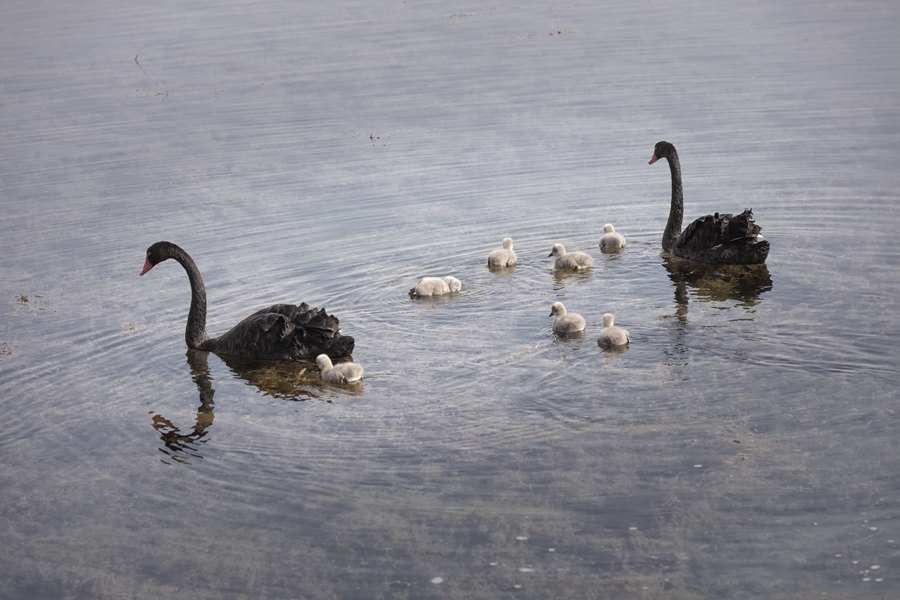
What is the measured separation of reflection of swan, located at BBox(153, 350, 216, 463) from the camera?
738cm

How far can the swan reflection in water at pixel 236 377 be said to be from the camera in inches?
295

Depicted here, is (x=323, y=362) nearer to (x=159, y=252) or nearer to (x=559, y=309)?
(x=559, y=309)

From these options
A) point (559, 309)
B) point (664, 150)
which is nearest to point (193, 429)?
point (559, 309)

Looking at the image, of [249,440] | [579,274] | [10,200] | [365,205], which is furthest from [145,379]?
[10,200]

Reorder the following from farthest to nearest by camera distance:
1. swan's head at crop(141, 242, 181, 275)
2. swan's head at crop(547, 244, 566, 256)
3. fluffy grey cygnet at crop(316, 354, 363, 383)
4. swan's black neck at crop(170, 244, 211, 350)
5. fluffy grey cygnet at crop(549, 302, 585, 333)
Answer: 1. swan's head at crop(547, 244, 566, 256)
2. swan's head at crop(141, 242, 181, 275)
3. swan's black neck at crop(170, 244, 211, 350)
4. fluffy grey cygnet at crop(549, 302, 585, 333)
5. fluffy grey cygnet at crop(316, 354, 363, 383)

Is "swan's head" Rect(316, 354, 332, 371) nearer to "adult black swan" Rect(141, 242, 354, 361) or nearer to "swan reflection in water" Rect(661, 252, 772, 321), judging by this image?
"adult black swan" Rect(141, 242, 354, 361)

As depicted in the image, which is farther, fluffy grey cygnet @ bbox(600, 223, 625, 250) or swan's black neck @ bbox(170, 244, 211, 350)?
fluffy grey cygnet @ bbox(600, 223, 625, 250)

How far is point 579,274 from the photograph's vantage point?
10.6 meters

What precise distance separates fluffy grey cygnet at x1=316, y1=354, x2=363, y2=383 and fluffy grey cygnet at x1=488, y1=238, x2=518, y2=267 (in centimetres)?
299

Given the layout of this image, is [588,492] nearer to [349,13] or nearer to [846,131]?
[846,131]

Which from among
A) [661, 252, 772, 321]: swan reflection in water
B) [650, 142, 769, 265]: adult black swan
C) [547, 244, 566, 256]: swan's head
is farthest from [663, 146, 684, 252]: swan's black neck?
[547, 244, 566, 256]: swan's head

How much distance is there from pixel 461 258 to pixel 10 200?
325 inches

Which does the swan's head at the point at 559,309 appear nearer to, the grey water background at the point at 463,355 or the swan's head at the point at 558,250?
the grey water background at the point at 463,355

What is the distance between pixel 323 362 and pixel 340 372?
314mm
